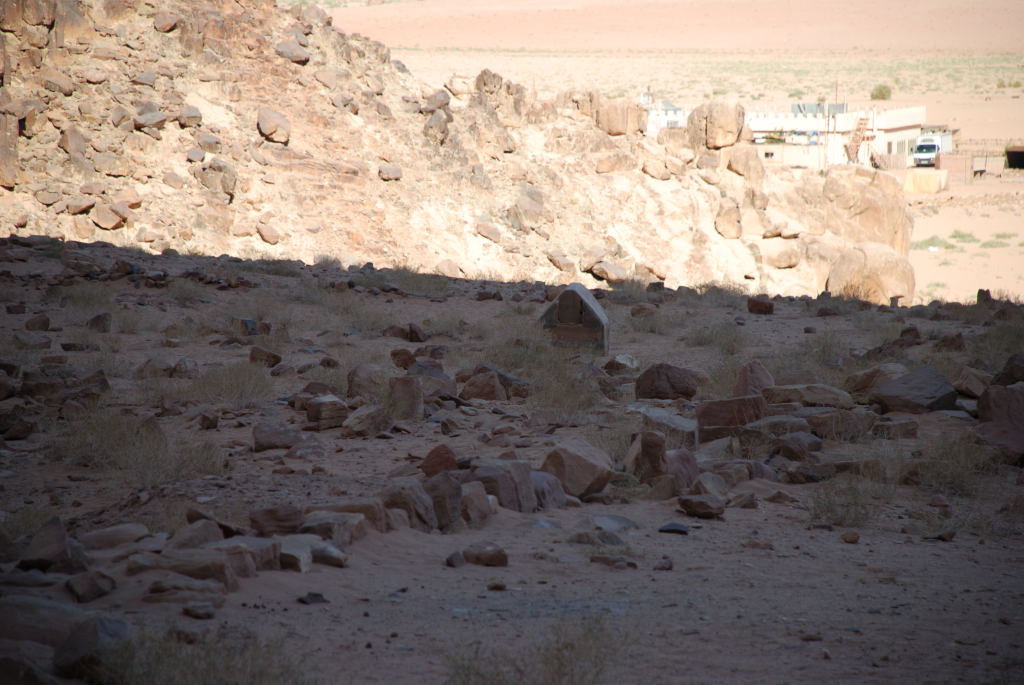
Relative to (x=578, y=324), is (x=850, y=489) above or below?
below

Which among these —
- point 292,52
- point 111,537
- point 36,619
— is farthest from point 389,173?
point 36,619

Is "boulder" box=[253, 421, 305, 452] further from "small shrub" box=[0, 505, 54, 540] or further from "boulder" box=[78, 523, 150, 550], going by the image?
"boulder" box=[78, 523, 150, 550]

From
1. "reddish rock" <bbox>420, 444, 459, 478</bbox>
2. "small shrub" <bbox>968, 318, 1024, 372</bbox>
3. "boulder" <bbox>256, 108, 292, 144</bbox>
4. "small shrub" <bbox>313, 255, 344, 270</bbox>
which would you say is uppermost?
"boulder" <bbox>256, 108, 292, 144</bbox>

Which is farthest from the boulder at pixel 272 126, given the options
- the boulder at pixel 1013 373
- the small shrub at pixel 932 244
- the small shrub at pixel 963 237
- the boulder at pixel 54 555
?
the small shrub at pixel 963 237

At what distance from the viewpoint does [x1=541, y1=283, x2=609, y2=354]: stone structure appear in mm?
11438

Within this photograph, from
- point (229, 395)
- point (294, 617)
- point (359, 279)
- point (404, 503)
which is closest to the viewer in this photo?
point (294, 617)

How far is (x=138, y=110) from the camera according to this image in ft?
71.5

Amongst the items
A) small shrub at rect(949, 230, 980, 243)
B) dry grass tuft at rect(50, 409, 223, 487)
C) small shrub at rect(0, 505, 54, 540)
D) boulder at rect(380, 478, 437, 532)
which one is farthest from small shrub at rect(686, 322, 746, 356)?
small shrub at rect(949, 230, 980, 243)

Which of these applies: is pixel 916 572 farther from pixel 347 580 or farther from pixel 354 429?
pixel 354 429

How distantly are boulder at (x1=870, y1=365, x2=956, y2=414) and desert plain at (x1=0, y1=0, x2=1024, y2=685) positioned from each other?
2 centimetres

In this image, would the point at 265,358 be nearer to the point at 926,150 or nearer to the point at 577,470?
the point at 577,470

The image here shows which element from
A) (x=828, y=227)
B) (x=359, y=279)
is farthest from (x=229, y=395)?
(x=828, y=227)

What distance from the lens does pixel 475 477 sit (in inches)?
212

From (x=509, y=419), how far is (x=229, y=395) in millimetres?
2590
